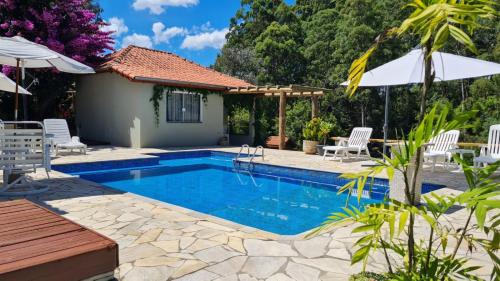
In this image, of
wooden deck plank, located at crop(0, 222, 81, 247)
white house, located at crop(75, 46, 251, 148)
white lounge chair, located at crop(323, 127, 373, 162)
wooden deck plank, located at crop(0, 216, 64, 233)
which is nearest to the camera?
wooden deck plank, located at crop(0, 222, 81, 247)

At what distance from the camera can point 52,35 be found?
44.8ft

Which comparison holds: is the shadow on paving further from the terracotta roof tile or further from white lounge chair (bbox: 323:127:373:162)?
white lounge chair (bbox: 323:127:373:162)

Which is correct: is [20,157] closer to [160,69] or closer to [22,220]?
[22,220]

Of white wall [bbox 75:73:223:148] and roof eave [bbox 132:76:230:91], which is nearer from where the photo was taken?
roof eave [bbox 132:76:230:91]

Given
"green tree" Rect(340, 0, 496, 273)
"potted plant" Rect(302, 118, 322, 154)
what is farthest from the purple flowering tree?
"green tree" Rect(340, 0, 496, 273)

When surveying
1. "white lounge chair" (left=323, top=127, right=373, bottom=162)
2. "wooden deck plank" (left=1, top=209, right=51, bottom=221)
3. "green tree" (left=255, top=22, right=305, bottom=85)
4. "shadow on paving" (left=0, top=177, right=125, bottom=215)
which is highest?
"green tree" (left=255, top=22, right=305, bottom=85)

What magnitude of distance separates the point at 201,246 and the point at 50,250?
153 cm

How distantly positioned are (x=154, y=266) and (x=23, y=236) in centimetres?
107

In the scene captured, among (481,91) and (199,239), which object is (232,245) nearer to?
(199,239)

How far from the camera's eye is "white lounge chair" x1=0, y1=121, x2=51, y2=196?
231 inches

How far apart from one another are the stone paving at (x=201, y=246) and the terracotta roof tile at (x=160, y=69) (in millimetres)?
8613

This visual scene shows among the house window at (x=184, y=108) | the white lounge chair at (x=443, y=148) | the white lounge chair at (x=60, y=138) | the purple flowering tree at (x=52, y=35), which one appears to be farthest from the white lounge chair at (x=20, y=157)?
the house window at (x=184, y=108)

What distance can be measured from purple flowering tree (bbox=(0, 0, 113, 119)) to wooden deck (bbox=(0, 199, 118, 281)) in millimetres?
12262

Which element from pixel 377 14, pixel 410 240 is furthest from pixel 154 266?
pixel 377 14
